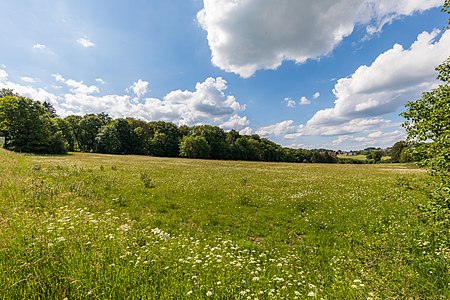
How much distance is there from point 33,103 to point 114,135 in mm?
28745

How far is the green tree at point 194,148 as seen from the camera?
3398 inches

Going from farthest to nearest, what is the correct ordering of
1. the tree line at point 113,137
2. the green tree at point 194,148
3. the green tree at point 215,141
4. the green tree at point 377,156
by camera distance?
the green tree at point 377,156
the green tree at point 215,141
the green tree at point 194,148
the tree line at point 113,137

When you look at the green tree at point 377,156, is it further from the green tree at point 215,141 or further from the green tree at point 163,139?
the green tree at point 163,139

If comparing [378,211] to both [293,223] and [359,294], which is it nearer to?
[293,223]

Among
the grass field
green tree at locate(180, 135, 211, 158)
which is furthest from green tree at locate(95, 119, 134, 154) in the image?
the grass field

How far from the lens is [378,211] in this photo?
11.9 metres

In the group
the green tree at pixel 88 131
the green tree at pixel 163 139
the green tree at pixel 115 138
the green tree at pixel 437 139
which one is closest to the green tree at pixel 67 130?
the green tree at pixel 88 131

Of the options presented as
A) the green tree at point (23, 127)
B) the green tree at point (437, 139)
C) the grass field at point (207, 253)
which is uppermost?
the green tree at point (23, 127)

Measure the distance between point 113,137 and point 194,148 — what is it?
32.8m

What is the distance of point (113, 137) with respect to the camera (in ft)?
272

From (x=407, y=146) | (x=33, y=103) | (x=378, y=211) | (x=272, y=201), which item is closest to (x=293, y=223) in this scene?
(x=272, y=201)

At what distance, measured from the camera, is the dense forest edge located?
171 feet

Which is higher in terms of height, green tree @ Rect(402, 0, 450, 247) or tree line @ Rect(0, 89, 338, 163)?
tree line @ Rect(0, 89, 338, 163)

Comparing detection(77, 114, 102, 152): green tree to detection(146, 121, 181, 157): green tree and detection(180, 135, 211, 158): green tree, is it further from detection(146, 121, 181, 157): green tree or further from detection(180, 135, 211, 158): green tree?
detection(180, 135, 211, 158): green tree
